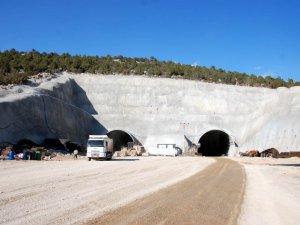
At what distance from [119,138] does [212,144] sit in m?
20.2

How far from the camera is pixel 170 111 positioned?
73.9 meters

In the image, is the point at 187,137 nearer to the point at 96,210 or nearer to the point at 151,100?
the point at 151,100

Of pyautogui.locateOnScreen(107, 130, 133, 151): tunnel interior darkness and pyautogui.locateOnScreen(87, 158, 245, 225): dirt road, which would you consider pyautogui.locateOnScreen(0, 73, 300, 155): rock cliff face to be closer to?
pyautogui.locateOnScreen(107, 130, 133, 151): tunnel interior darkness

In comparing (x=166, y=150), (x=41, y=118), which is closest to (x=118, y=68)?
(x=166, y=150)

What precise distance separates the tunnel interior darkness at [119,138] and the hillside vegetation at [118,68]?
672 inches

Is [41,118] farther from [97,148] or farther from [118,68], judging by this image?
[118,68]

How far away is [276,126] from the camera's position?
6212cm

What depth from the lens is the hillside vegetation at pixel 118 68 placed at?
79.9m

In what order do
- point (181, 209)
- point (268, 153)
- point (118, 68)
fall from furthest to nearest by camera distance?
1. point (118, 68)
2. point (268, 153)
3. point (181, 209)

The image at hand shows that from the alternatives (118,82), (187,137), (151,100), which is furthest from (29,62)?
(187,137)

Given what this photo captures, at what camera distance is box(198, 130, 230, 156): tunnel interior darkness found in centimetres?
7638

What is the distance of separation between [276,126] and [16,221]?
5834cm

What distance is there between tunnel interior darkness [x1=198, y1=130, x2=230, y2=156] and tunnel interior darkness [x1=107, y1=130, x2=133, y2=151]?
14.3 metres

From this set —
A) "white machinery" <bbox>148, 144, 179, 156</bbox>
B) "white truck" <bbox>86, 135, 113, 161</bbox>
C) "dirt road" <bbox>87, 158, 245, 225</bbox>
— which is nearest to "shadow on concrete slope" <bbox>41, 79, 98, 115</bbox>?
"white machinery" <bbox>148, 144, 179, 156</bbox>
